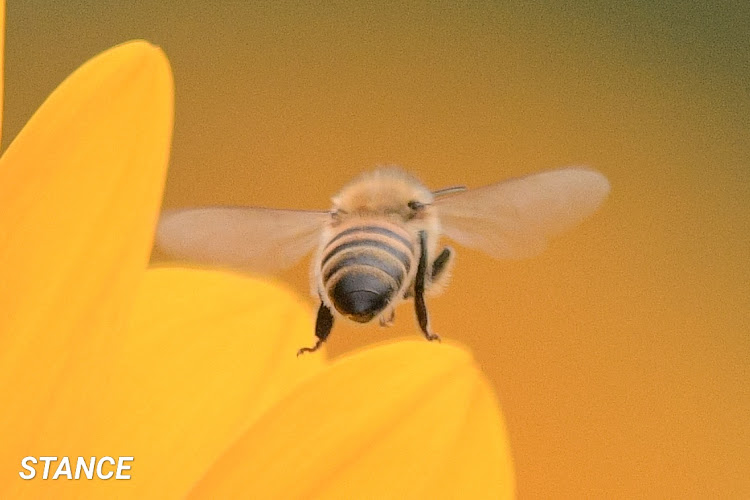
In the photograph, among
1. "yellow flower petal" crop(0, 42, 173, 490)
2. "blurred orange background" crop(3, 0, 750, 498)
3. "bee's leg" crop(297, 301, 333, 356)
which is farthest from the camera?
"blurred orange background" crop(3, 0, 750, 498)

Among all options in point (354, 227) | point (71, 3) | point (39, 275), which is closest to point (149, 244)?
point (39, 275)

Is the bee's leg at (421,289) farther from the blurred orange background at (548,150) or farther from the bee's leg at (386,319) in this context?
the blurred orange background at (548,150)

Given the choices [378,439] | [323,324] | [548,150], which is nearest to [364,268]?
[323,324]

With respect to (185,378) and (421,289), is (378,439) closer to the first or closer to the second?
(185,378)

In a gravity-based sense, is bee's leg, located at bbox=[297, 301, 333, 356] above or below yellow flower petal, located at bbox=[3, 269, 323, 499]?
above

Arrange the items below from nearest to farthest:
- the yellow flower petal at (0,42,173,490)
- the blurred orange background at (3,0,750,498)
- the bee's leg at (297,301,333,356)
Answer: the yellow flower petal at (0,42,173,490) → the bee's leg at (297,301,333,356) → the blurred orange background at (3,0,750,498)

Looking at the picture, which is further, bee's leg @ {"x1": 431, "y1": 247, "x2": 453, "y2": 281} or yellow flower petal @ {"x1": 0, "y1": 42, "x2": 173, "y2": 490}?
bee's leg @ {"x1": 431, "y1": 247, "x2": 453, "y2": 281}

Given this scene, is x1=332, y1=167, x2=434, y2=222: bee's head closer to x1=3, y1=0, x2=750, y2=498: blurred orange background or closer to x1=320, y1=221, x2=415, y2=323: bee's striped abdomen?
x1=320, y1=221, x2=415, y2=323: bee's striped abdomen

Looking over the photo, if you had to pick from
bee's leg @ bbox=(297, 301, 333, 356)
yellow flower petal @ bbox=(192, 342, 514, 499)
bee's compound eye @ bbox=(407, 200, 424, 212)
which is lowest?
yellow flower petal @ bbox=(192, 342, 514, 499)

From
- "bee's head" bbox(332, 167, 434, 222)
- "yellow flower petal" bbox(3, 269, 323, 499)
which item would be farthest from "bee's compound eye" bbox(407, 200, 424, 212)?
"yellow flower petal" bbox(3, 269, 323, 499)
